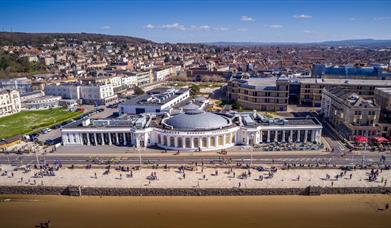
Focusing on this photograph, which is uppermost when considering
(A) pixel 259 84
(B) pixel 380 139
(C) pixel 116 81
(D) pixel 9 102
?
(A) pixel 259 84

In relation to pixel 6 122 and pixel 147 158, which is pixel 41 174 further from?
pixel 6 122

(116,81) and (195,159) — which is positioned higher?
(116,81)

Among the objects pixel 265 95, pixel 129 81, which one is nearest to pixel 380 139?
pixel 265 95

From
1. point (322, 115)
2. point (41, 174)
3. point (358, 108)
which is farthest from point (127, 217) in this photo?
point (322, 115)

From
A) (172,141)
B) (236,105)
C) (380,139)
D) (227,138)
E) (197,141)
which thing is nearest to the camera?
(380,139)

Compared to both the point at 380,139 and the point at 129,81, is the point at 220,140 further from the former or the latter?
the point at 129,81

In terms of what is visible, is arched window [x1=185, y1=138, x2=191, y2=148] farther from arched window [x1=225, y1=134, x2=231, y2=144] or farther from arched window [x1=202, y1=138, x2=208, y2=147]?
arched window [x1=225, y1=134, x2=231, y2=144]

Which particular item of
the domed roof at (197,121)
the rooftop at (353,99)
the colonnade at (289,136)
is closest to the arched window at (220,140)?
the domed roof at (197,121)
